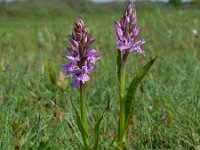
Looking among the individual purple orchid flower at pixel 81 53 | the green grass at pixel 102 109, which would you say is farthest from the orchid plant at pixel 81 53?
the green grass at pixel 102 109

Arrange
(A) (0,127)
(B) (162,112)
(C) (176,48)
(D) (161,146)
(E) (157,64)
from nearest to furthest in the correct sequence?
(D) (161,146) → (A) (0,127) → (B) (162,112) → (E) (157,64) → (C) (176,48)

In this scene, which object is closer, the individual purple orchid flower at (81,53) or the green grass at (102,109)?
the individual purple orchid flower at (81,53)

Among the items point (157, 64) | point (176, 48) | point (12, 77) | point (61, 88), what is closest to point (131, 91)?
point (61, 88)

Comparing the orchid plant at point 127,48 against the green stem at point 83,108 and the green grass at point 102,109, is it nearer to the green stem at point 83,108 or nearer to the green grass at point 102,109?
the green stem at point 83,108

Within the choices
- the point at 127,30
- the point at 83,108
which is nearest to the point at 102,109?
the point at 83,108

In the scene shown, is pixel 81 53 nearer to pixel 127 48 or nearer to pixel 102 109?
pixel 127 48

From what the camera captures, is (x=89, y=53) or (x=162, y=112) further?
(x=162, y=112)

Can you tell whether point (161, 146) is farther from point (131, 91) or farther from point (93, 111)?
point (93, 111)
